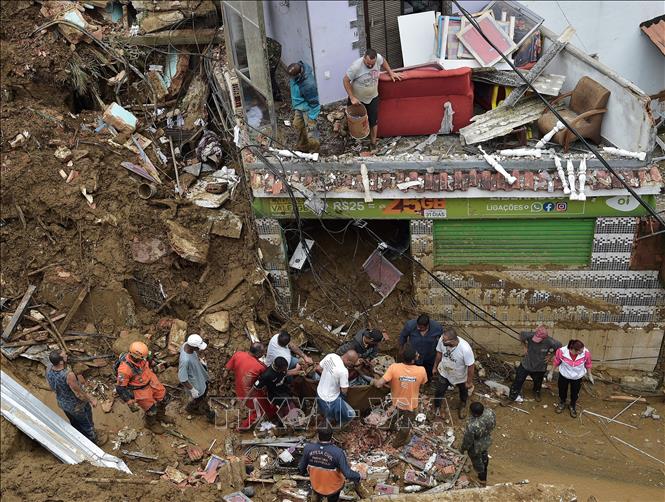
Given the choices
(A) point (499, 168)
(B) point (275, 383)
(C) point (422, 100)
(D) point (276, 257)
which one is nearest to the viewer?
(B) point (275, 383)

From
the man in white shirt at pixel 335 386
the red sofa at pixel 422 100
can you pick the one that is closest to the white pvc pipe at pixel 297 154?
the red sofa at pixel 422 100

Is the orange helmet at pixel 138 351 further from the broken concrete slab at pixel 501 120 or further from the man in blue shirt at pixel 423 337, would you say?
the broken concrete slab at pixel 501 120

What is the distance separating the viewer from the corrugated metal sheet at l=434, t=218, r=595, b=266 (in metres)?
10.5

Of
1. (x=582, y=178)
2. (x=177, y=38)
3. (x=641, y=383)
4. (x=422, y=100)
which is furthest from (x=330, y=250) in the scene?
(x=641, y=383)

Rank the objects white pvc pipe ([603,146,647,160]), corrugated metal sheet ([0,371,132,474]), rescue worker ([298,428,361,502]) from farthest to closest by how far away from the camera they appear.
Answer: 1. white pvc pipe ([603,146,647,160])
2. corrugated metal sheet ([0,371,132,474])
3. rescue worker ([298,428,361,502])

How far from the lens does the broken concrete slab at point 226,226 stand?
11211 millimetres

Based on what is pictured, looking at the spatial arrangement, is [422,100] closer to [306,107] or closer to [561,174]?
[306,107]

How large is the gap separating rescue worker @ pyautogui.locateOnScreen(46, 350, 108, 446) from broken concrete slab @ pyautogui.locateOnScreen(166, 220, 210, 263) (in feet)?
8.39

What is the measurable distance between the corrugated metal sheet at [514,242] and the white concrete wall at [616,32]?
3.60 metres

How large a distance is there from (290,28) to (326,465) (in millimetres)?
7119

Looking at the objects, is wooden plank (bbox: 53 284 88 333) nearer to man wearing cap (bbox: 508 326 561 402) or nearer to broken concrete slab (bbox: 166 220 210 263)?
broken concrete slab (bbox: 166 220 210 263)

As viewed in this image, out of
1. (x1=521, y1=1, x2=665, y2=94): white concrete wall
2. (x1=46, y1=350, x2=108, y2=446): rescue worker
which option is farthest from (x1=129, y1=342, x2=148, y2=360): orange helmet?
(x1=521, y1=1, x2=665, y2=94): white concrete wall

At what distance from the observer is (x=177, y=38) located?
12.5 metres

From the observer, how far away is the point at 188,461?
374 inches
